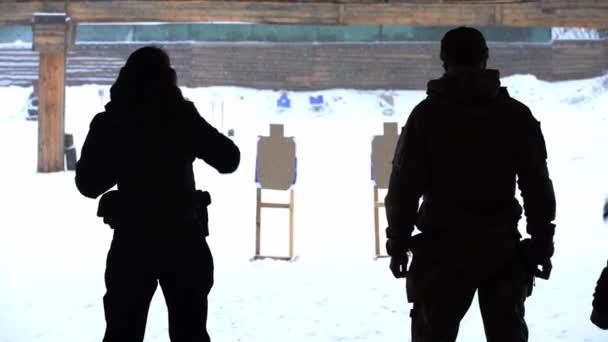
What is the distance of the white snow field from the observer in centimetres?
489

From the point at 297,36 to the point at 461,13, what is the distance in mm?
11016

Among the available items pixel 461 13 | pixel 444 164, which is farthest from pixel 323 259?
pixel 444 164

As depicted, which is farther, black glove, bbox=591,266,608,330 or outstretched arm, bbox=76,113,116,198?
outstretched arm, bbox=76,113,116,198

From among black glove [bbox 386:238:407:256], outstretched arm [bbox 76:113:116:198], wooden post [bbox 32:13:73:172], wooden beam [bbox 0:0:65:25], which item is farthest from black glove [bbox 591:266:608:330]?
wooden beam [bbox 0:0:65:25]

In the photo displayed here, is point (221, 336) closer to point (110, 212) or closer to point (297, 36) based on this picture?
point (110, 212)

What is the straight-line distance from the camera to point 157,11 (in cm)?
1036

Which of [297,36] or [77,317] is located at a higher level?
[297,36]

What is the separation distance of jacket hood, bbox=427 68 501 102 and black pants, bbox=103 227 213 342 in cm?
97

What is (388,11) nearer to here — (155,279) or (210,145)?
(210,145)

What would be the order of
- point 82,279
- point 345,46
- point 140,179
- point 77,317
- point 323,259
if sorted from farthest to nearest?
point 345,46, point 323,259, point 82,279, point 77,317, point 140,179

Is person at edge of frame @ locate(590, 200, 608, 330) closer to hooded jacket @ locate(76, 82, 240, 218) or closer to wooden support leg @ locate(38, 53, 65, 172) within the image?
hooded jacket @ locate(76, 82, 240, 218)

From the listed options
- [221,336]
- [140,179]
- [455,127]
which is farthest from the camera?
[221,336]

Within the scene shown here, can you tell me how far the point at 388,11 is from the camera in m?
9.70

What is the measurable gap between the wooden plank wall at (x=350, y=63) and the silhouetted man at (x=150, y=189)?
17.5 meters
